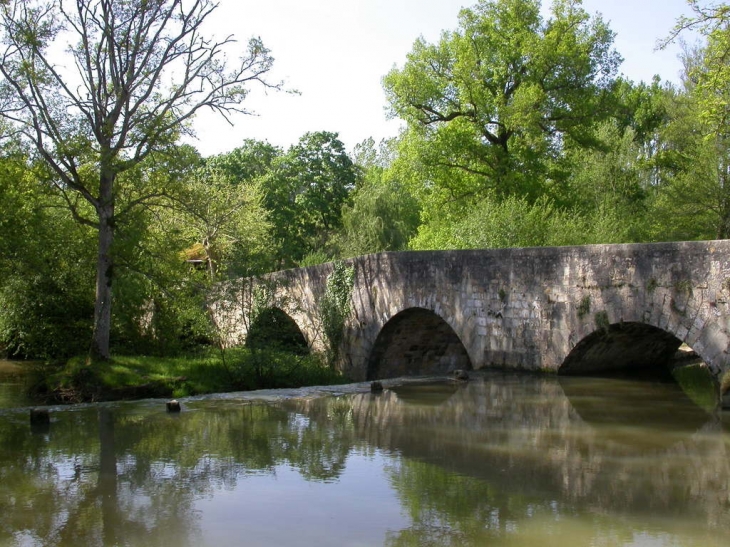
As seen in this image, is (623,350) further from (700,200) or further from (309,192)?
(309,192)

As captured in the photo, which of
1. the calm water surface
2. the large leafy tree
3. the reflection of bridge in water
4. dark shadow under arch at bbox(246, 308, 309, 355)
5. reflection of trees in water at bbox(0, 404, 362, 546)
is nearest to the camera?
the calm water surface

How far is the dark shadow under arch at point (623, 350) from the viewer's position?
12047 millimetres

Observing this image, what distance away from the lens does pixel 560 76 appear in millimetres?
25281

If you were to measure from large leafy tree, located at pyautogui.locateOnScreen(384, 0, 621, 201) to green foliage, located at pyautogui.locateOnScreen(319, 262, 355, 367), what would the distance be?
911 cm

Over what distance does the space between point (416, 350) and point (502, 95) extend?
11.6 m

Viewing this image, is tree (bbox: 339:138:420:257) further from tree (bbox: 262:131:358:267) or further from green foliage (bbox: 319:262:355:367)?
green foliage (bbox: 319:262:355:367)

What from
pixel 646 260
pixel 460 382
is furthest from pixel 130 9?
pixel 646 260

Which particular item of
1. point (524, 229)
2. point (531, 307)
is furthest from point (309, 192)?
point (531, 307)

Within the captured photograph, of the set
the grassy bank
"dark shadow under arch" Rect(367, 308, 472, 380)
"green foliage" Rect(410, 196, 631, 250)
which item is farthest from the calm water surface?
"green foliage" Rect(410, 196, 631, 250)

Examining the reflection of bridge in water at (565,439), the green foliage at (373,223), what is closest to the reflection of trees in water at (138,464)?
the reflection of bridge in water at (565,439)

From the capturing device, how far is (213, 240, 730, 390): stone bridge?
33.9ft

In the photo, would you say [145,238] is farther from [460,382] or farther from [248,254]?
[460,382]

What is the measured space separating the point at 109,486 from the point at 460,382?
24.0ft

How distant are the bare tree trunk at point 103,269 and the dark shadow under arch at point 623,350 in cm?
832
